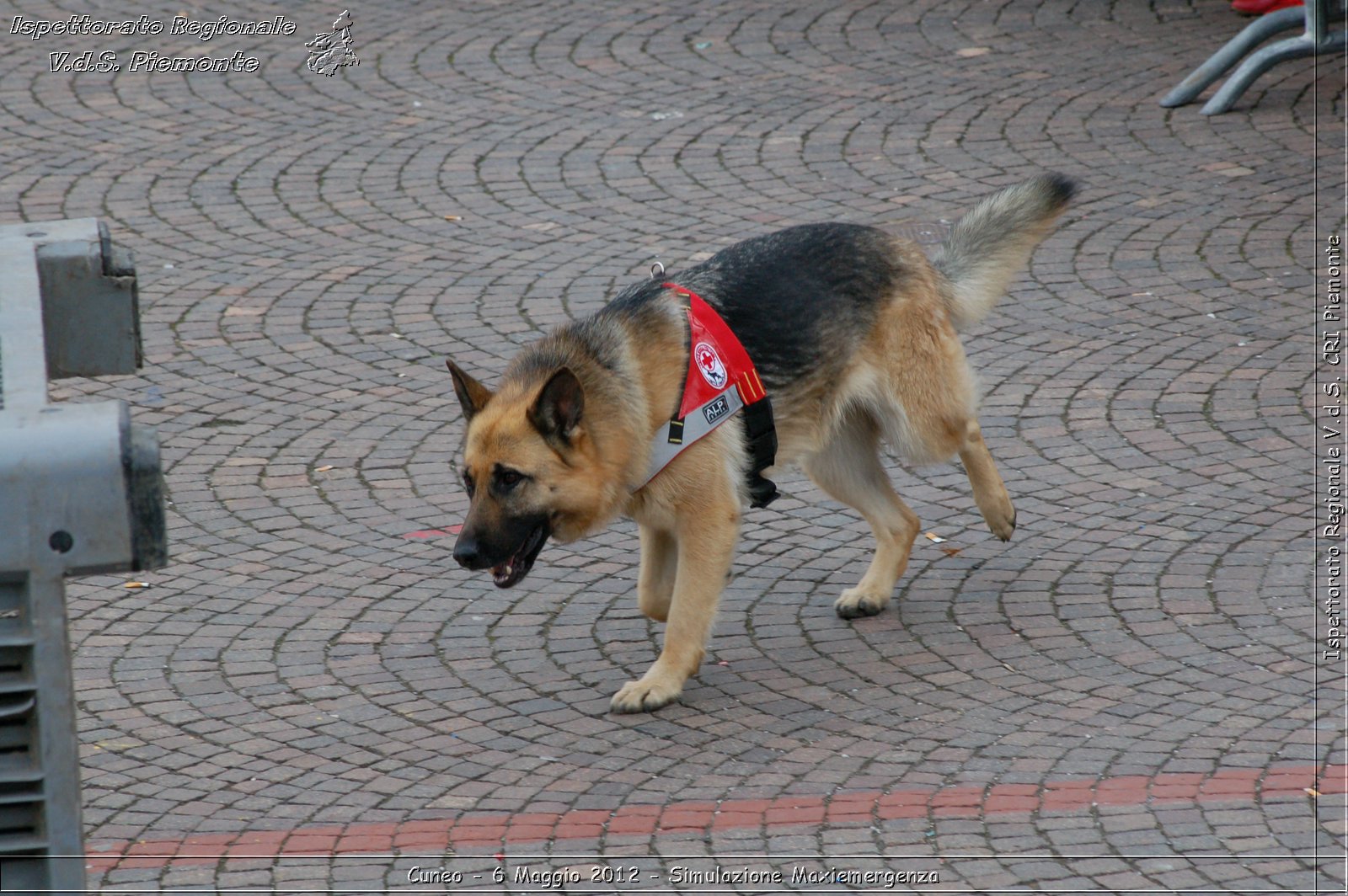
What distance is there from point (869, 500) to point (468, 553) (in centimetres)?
195

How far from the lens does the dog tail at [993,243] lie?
6414 mm

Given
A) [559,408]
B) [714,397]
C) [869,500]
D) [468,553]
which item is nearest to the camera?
[468,553]

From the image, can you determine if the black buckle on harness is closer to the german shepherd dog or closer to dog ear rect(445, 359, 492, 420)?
the german shepherd dog

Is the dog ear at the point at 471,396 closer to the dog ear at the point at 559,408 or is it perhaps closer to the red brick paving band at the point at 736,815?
the dog ear at the point at 559,408

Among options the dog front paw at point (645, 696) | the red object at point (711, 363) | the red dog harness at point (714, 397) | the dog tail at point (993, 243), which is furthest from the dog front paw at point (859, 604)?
the dog tail at point (993, 243)

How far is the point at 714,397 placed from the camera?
552 cm

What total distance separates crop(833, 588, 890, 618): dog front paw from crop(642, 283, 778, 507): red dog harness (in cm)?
69

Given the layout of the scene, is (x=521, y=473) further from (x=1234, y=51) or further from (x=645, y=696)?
(x=1234, y=51)

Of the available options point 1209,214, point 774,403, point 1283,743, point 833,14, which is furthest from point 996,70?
point 1283,743

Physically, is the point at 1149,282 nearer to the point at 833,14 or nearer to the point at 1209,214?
the point at 1209,214

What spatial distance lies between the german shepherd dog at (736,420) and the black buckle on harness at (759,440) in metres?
0.05

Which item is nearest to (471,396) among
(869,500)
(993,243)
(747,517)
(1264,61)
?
(869,500)

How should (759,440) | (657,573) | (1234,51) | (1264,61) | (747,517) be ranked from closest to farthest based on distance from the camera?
(759,440), (657,573), (747,517), (1264,61), (1234,51)

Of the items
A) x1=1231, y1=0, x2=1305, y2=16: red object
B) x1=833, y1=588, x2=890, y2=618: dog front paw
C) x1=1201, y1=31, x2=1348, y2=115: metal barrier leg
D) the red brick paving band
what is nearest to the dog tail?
x1=833, y1=588, x2=890, y2=618: dog front paw
